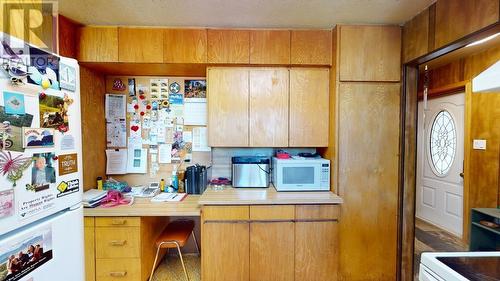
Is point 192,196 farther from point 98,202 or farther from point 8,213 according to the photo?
point 8,213

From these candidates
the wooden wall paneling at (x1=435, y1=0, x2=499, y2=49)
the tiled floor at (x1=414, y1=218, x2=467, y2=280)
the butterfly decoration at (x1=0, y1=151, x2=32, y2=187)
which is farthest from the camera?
the tiled floor at (x1=414, y1=218, x2=467, y2=280)

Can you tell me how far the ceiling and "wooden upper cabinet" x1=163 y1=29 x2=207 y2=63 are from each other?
2.7 inches

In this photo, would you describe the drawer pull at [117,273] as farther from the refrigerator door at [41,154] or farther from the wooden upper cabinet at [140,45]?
the wooden upper cabinet at [140,45]

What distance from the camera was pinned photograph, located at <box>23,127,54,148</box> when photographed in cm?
83

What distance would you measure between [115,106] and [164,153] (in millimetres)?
736

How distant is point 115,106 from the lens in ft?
7.56

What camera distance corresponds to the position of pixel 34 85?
85 centimetres

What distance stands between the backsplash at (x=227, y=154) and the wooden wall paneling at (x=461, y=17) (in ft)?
4.61

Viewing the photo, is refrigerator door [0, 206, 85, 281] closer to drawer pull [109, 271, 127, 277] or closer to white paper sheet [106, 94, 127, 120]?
drawer pull [109, 271, 127, 277]

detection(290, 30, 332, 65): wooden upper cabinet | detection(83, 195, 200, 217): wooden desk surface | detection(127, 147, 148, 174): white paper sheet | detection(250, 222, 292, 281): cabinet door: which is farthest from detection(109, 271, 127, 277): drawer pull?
detection(290, 30, 332, 65): wooden upper cabinet

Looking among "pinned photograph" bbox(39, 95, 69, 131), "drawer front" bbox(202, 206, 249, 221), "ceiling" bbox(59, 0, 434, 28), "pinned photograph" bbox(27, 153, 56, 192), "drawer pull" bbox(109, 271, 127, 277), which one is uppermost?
"ceiling" bbox(59, 0, 434, 28)

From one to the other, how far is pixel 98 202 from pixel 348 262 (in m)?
2.29

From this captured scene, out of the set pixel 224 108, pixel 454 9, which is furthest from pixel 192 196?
pixel 454 9

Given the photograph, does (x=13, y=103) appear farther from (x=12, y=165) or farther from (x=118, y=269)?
(x=118, y=269)
